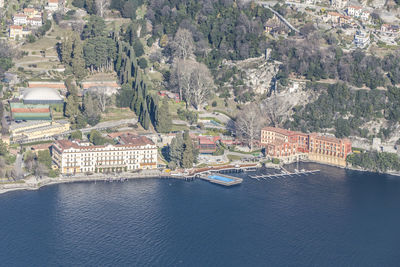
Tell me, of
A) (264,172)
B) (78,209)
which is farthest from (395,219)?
(78,209)

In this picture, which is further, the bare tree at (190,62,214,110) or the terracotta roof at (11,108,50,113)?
the bare tree at (190,62,214,110)

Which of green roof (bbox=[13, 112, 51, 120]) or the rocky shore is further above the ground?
A: green roof (bbox=[13, 112, 51, 120])

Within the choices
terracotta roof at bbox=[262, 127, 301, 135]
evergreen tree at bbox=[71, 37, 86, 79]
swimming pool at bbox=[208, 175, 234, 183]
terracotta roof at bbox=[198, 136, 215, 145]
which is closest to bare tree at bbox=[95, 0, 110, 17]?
evergreen tree at bbox=[71, 37, 86, 79]

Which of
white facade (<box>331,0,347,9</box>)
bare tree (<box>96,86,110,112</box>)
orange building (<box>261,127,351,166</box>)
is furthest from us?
white facade (<box>331,0,347,9</box>)

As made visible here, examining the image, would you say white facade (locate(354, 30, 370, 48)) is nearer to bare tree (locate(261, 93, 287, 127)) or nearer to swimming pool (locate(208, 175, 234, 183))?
bare tree (locate(261, 93, 287, 127))

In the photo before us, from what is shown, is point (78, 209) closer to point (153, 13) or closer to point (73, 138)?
point (73, 138)

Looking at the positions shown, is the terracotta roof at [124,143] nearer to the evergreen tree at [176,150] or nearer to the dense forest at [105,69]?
the evergreen tree at [176,150]

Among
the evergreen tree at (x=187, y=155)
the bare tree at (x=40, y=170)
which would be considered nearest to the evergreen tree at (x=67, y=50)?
the bare tree at (x=40, y=170)
